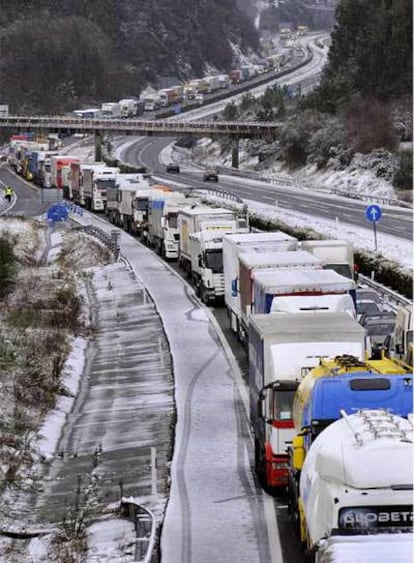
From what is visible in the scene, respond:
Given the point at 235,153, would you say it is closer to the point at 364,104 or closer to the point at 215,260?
the point at 364,104

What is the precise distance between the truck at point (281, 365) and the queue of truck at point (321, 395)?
0.05ft

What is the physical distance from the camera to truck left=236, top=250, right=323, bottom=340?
119 feet

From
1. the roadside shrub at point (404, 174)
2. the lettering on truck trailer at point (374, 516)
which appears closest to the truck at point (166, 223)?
the roadside shrub at point (404, 174)

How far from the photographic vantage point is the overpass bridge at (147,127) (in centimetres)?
14838

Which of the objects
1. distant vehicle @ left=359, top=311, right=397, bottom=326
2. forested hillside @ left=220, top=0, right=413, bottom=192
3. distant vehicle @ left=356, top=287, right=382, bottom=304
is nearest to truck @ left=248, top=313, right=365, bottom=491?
distant vehicle @ left=359, top=311, right=397, bottom=326

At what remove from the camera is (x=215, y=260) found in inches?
1909

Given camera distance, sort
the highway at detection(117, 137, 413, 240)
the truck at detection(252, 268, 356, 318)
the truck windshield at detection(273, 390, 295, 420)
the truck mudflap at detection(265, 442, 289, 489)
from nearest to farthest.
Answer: the truck windshield at detection(273, 390, 295, 420) → the truck mudflap at detection(265, 442, 289, 489) → the truck at detection(252, 268, 356, 318) → the highway at detection(117, 137, 413, 240)

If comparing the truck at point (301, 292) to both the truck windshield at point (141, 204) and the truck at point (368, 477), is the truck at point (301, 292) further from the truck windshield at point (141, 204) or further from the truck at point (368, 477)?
the truck windshield at point (141, 204)

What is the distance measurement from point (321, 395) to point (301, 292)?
12.9 m

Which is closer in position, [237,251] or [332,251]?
[237,251]

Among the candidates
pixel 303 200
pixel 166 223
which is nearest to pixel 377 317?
pixel 166 223

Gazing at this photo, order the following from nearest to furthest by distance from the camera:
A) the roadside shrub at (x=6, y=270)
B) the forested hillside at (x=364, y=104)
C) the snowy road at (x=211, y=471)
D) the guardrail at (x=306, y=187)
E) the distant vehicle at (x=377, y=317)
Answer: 1. the snowy road at (x=211, y=471)
2. the distant vehicle at (x=377, y=317)
3. the roadside shrub at (x=6, y=270)
4. the guardrail at (x=306, y=187)
5. the forested hillside at (x=364, y=104)

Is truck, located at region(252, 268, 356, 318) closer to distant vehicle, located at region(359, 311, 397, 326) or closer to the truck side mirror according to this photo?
distant vehicle, located at region(359, 311, 397, 326)

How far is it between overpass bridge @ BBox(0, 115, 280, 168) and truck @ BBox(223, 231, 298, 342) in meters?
100
